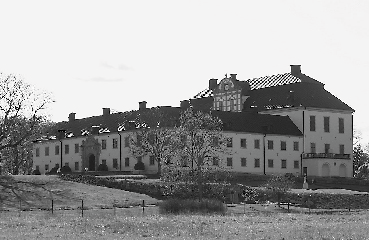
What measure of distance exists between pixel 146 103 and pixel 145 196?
1369 inches

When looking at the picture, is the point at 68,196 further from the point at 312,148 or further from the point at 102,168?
the point at 312,148

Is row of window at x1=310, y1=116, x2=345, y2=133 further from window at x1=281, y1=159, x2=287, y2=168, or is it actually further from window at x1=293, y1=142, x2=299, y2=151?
window at x1=281, y1=159, x2=287, y2=168

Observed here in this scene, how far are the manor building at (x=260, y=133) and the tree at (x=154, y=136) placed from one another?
147cm

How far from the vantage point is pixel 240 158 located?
92875mm

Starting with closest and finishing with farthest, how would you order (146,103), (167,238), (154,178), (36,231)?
(167,238), (36,231), (154,178), (146,103)

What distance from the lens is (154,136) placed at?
86.6m

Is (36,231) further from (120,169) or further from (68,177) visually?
(120,169)

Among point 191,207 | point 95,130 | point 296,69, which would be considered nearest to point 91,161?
point 95,130

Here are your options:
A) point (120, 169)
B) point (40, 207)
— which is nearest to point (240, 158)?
point (120, 169)

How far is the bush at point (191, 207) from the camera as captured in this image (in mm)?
51359

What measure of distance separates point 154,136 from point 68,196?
22423 mm

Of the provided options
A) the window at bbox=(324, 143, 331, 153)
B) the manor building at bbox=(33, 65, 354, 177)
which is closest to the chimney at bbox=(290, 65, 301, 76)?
the manor building at bbox=(33, 65, 354, 177)

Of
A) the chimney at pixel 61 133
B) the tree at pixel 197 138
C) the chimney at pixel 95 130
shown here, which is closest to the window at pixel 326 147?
the tree at pixel 197 138

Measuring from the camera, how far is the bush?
51.4 m
